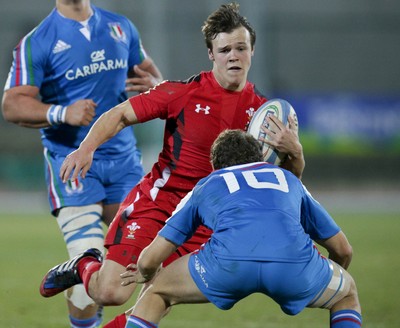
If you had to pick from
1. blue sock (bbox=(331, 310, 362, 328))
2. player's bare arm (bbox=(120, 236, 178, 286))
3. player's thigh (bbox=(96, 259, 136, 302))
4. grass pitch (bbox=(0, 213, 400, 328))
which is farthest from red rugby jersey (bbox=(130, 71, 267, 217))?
grass pitch (bbox=(0, 213, 400, 328))

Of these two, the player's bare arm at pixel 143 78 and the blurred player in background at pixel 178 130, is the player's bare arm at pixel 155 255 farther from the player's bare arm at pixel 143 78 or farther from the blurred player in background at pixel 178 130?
the player's bare arm at pixel 143 78

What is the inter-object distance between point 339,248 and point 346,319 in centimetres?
43

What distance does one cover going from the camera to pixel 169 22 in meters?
28.6

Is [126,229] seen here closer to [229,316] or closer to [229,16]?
[229,16]

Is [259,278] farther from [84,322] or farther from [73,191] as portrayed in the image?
[73,191]

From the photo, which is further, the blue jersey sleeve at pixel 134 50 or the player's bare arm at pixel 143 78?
the blue jersey sleeve at pixel 134 50

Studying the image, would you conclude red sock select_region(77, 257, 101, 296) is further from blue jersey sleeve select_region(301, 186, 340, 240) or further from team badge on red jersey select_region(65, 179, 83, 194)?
blue jersey sleeve select_region(301, 186, 340, 240)

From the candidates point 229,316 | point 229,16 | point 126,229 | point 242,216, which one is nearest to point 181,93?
point 229,16

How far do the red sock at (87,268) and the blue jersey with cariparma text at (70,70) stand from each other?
3.51 ft

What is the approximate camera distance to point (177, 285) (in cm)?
484

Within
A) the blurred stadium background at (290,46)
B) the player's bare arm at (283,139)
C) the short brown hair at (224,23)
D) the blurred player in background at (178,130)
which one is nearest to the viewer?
the player's bare arm at (283,139)

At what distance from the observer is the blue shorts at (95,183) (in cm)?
650

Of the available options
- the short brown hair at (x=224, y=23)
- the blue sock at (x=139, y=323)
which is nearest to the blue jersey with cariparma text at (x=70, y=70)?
the short brown hair at (x=224, y=23)

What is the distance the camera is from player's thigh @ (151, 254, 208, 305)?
4809mm
